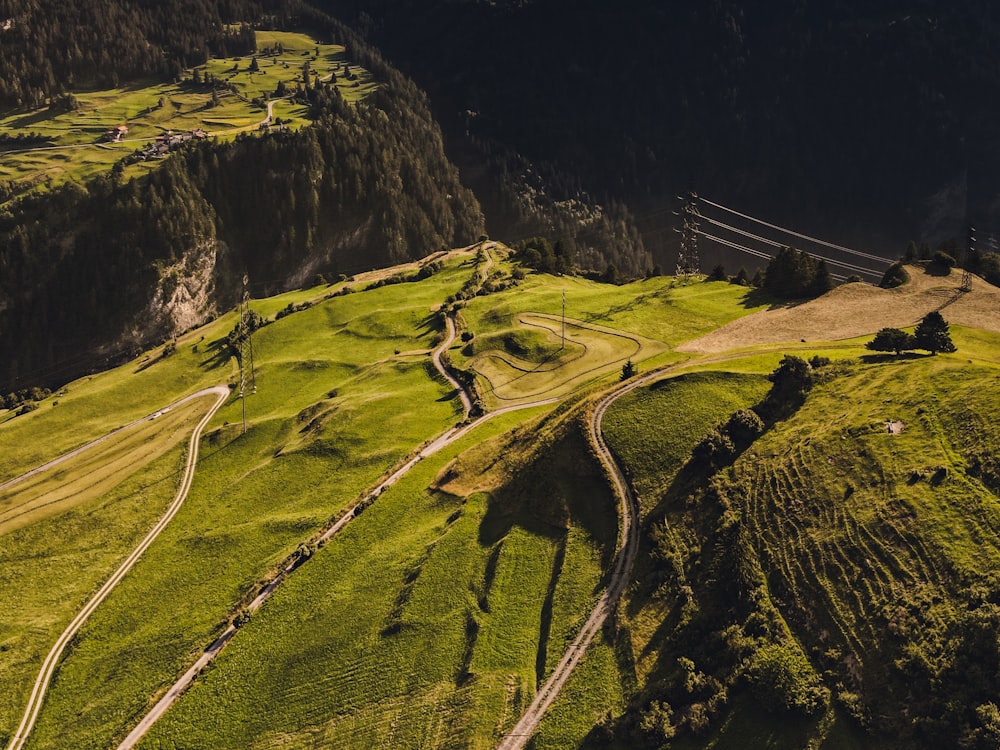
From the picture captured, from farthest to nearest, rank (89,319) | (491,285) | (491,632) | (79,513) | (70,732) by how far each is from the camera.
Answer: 1. (89,319)
2. (491,285)
3. (79,513)
4. (70,732)
5. (491,632)

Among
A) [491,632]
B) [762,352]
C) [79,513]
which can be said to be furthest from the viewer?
[79,513]

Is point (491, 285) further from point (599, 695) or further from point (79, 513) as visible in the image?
point (599, 695)

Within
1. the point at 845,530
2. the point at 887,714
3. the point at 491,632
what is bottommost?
the point at 491,632

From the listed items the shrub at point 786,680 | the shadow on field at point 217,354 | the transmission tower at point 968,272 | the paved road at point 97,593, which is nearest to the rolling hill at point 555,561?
the shrub at point 786,680

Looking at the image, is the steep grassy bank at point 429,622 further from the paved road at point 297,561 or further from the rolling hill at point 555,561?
the paved road at point 297,561

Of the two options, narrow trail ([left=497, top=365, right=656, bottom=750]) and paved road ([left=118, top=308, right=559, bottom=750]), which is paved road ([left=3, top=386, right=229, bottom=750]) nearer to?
paved road ([left=118, top=308, right=559, bottom=750])

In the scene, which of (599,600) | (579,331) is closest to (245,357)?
(579,331)

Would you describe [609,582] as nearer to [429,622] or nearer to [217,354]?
[429,622]

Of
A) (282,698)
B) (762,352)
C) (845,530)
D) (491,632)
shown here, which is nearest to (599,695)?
(491,632)
